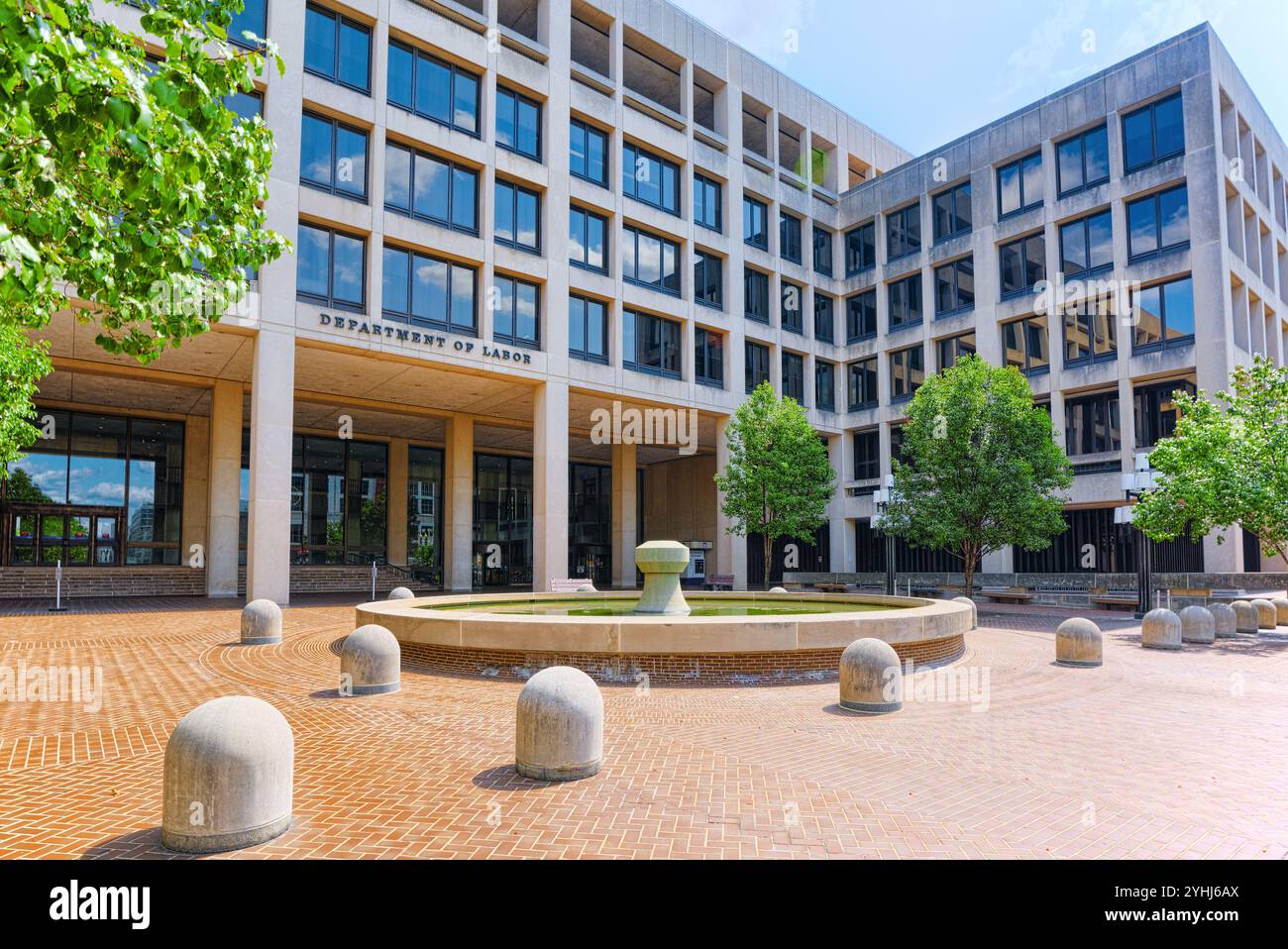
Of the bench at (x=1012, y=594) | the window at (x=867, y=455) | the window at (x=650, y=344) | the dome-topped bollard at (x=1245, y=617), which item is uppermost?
the window at (x=650, y=344)

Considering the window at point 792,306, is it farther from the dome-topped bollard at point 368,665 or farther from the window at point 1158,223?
the dome-topped bollard at point 368,665

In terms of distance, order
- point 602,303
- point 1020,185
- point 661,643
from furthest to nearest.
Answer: point 1020,185
point 602,303
point 661,643

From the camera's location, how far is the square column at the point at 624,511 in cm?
3722

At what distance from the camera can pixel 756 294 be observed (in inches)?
1441

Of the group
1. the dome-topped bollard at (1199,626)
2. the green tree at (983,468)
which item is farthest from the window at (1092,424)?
the dome-topped bollard at (1199,626)

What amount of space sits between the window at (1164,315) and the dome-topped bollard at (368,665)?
31.0 metres

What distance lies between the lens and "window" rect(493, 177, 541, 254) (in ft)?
88.3

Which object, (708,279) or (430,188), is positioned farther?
(708,279)

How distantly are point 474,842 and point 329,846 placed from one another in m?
0.89

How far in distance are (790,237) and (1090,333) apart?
48.8ft

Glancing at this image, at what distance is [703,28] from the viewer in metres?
33.8

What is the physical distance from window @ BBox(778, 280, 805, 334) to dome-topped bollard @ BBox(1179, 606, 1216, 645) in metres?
24.7

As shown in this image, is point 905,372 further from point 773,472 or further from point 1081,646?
point 1081,646

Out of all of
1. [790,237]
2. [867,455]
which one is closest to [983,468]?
[867,455]
